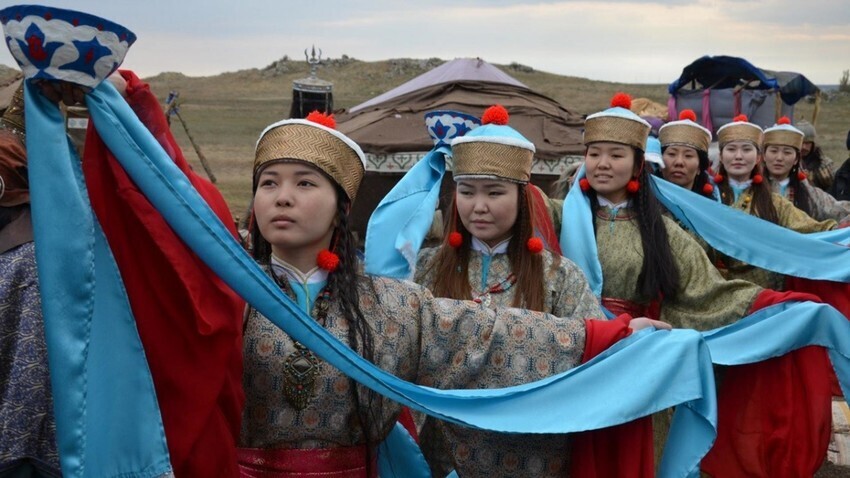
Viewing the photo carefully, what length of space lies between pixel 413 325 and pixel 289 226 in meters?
0.43

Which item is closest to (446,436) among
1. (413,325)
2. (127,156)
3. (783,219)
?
(413,325)

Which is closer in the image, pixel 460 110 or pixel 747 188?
pixel 747 188

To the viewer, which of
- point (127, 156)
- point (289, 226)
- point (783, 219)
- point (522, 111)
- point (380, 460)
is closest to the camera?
point (127, 156)

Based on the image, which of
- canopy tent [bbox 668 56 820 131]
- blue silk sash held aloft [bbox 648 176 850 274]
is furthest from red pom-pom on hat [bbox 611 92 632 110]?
canopy tent [bbox 668 56 820 131]

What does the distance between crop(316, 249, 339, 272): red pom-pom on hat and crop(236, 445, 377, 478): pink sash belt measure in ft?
1.54

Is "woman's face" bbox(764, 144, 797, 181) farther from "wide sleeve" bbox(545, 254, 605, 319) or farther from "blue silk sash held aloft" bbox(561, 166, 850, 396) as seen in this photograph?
"wide sleeve" bbox(545, 254, 605, 319)

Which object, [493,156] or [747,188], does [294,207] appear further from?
[747,188]

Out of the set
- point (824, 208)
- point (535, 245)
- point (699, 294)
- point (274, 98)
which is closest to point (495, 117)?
point (535, 245)

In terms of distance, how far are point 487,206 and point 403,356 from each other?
1.07 metres

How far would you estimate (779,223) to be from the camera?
5742 millimetres

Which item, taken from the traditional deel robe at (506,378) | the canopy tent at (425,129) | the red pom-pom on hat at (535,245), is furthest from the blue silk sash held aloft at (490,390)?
the canopy tent at (425,129)

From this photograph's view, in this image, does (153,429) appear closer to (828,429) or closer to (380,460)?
(380,460)

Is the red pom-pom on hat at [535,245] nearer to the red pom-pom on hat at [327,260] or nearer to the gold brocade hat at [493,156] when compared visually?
the gold brocade hat at [493,156]

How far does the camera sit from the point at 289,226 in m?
2.63
